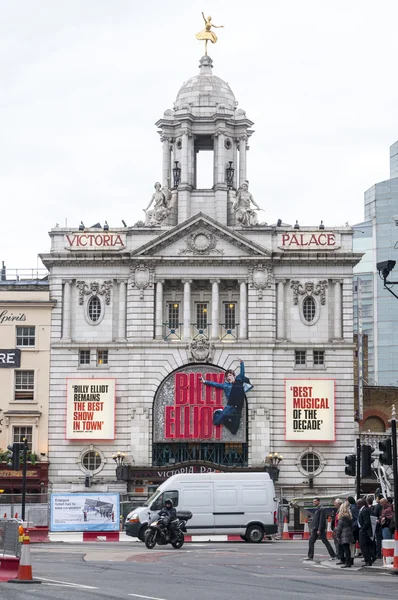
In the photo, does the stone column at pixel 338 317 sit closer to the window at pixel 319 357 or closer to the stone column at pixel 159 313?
the window at pixel 319 357

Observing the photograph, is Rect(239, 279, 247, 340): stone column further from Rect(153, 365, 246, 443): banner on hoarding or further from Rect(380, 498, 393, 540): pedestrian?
Rect(380, 498, 393, 540): pedestrian

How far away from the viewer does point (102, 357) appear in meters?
78.1

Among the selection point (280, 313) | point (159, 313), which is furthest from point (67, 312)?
point (280, 313)

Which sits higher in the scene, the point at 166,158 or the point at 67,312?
the point at 166,158

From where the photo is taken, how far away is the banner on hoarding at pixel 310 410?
75.9 m

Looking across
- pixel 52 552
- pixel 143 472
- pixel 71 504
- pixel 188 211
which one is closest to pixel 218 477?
pixel 71 504

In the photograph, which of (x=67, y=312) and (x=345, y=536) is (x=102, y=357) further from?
(x=345, y=536)

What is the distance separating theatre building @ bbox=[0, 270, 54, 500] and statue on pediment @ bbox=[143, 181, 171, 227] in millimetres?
8085

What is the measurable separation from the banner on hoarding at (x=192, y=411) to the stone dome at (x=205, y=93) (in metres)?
18.7

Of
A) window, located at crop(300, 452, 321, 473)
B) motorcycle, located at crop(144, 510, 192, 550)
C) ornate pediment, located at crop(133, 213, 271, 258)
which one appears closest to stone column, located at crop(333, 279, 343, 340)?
ornate pediment, located at crop(133, 213, 271, 258)

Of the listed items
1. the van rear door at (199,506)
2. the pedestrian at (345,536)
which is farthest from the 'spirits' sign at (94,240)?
the pedestrian at (345,536)

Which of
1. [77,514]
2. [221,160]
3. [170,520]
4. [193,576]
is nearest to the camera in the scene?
[193,576]

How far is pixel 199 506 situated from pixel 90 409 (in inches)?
896

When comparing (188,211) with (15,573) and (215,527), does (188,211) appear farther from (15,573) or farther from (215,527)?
(15,573)
